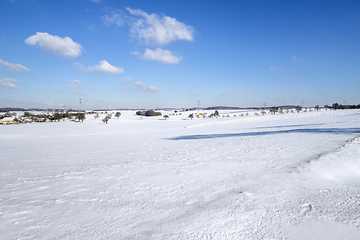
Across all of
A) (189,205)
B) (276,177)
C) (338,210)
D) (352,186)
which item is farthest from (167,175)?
(352,186)

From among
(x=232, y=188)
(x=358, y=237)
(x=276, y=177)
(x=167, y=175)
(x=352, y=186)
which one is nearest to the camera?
(x=358, y=237)

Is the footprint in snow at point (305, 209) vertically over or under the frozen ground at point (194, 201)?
over

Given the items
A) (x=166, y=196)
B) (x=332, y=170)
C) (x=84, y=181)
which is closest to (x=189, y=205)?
(x=166, y=196)

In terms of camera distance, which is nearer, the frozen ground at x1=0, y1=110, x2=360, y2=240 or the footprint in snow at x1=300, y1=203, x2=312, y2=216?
the frozen ground at x1=0, y1=110, x2=360, y2=240

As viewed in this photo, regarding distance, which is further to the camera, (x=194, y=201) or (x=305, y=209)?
(x=194, y=201)

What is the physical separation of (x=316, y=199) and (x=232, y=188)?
5.55ft

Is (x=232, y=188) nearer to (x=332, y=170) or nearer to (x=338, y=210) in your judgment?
(x=338, y=210)

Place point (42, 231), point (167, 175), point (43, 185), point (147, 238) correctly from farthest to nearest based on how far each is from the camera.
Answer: point (167, 175) < point (43, 185) < point (42, 231) < point (147, 238)

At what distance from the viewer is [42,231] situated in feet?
9.67

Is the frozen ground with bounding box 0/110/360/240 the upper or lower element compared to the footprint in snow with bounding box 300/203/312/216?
lower

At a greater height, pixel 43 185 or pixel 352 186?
pixel 352 186

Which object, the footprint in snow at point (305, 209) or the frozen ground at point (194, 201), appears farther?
the footprint in snow at point (305, 209)

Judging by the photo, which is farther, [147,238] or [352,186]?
[352,186]

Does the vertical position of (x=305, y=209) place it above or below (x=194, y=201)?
above
